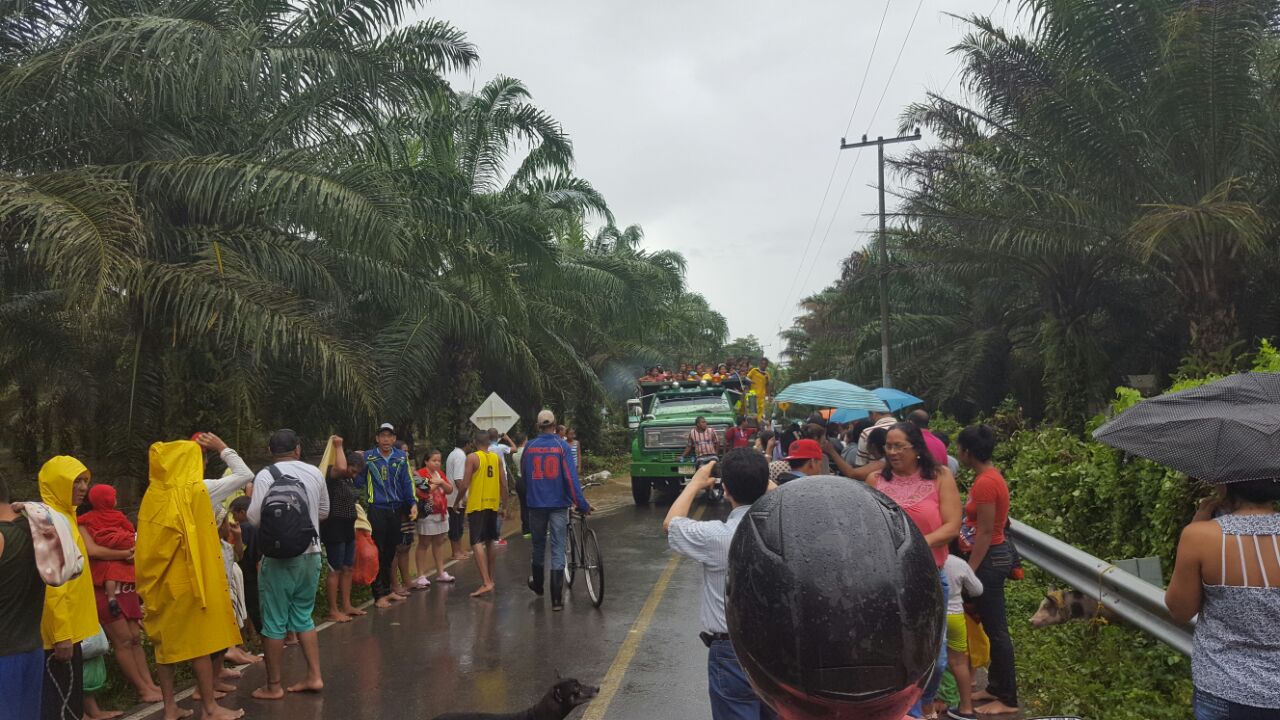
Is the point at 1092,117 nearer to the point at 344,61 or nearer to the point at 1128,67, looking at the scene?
the point at 1128,67

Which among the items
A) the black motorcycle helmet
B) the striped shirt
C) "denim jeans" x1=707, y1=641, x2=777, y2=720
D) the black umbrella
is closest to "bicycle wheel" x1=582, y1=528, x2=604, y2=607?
the striped shirt

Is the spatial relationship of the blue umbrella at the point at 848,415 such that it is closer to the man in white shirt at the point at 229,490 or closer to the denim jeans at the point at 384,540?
the denim jeans at the point at 384,540

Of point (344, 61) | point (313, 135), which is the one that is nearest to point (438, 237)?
point (313, 135)

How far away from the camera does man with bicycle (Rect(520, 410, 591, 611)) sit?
9367mm

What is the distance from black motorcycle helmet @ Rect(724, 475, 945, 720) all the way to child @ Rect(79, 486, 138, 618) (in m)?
6.01

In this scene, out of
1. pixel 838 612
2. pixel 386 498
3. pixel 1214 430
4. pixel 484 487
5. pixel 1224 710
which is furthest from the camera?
pixel 484 487

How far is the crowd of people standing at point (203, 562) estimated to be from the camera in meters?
4.61

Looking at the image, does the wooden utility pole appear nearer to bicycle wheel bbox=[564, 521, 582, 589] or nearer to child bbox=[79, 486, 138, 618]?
bicycle wheel bbox=[564, 521, 582, 589]

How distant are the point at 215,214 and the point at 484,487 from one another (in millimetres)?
4433

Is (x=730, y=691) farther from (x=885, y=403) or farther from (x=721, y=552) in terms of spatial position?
(x=885, y=403)

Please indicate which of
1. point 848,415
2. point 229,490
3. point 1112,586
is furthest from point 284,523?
point 848,415

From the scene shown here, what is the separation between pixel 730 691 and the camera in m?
3.72

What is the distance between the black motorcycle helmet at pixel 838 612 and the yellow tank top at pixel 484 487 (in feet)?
31.1

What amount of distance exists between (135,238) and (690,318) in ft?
129
